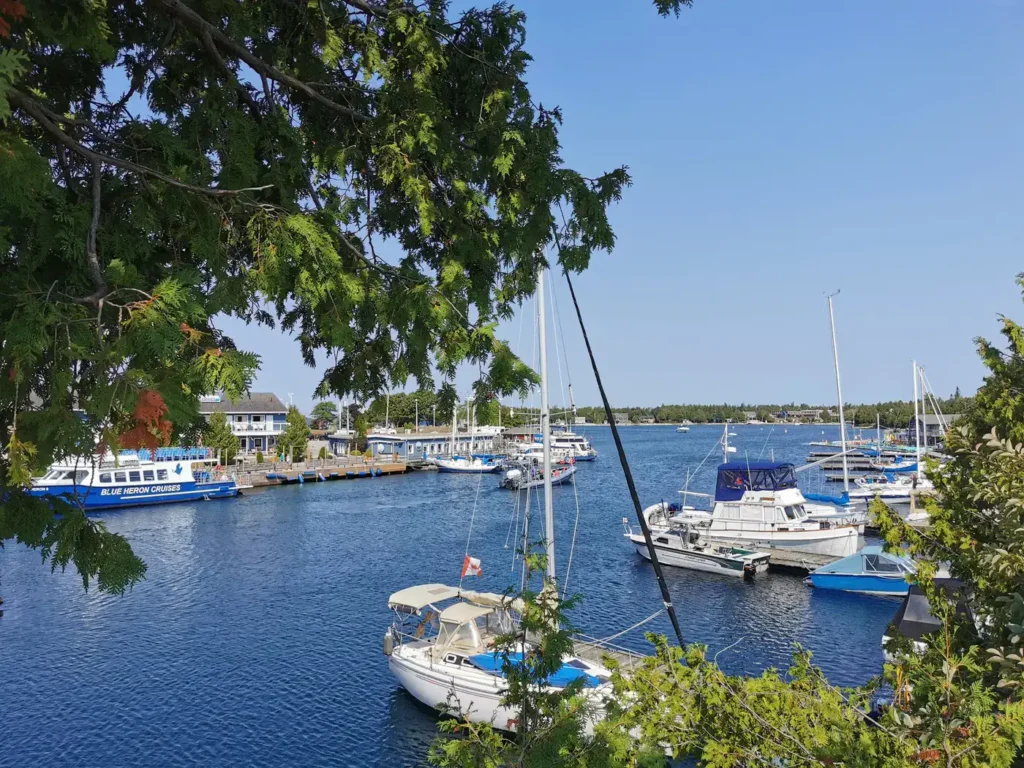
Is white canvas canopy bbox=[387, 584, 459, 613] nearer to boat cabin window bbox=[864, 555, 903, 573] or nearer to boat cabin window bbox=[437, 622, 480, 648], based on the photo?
boat cabin window bbox=[437, 622, 480, 648]

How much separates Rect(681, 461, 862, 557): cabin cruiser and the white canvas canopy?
17084 millimetres

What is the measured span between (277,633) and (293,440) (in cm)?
5228

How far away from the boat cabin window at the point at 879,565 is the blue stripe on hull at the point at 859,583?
368 millimetres

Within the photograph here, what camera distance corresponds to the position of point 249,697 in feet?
58.6

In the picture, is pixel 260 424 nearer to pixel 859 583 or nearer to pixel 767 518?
pixel 767 518

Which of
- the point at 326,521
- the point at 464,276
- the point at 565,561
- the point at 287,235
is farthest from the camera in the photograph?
the point at 326,521

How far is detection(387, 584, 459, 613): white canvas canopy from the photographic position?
59.7ft

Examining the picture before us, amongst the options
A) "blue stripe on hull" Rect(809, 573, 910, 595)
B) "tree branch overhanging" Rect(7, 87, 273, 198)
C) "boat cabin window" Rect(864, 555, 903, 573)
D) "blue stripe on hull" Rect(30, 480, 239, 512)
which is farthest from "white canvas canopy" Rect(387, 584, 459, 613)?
"blue stripe on hull" Rect(30, 480, 239, 512)

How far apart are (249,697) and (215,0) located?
17.3 m

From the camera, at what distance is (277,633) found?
74.2ft

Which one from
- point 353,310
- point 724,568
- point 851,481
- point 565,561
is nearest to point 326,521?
point 565,561

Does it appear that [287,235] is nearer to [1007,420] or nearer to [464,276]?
[464,276]

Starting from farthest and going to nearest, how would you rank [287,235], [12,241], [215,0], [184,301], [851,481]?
[851,481] → [215,0] → [287,235] → [12,241] → [184,301]

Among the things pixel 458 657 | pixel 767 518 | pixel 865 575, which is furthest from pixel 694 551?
pixel 458 657
